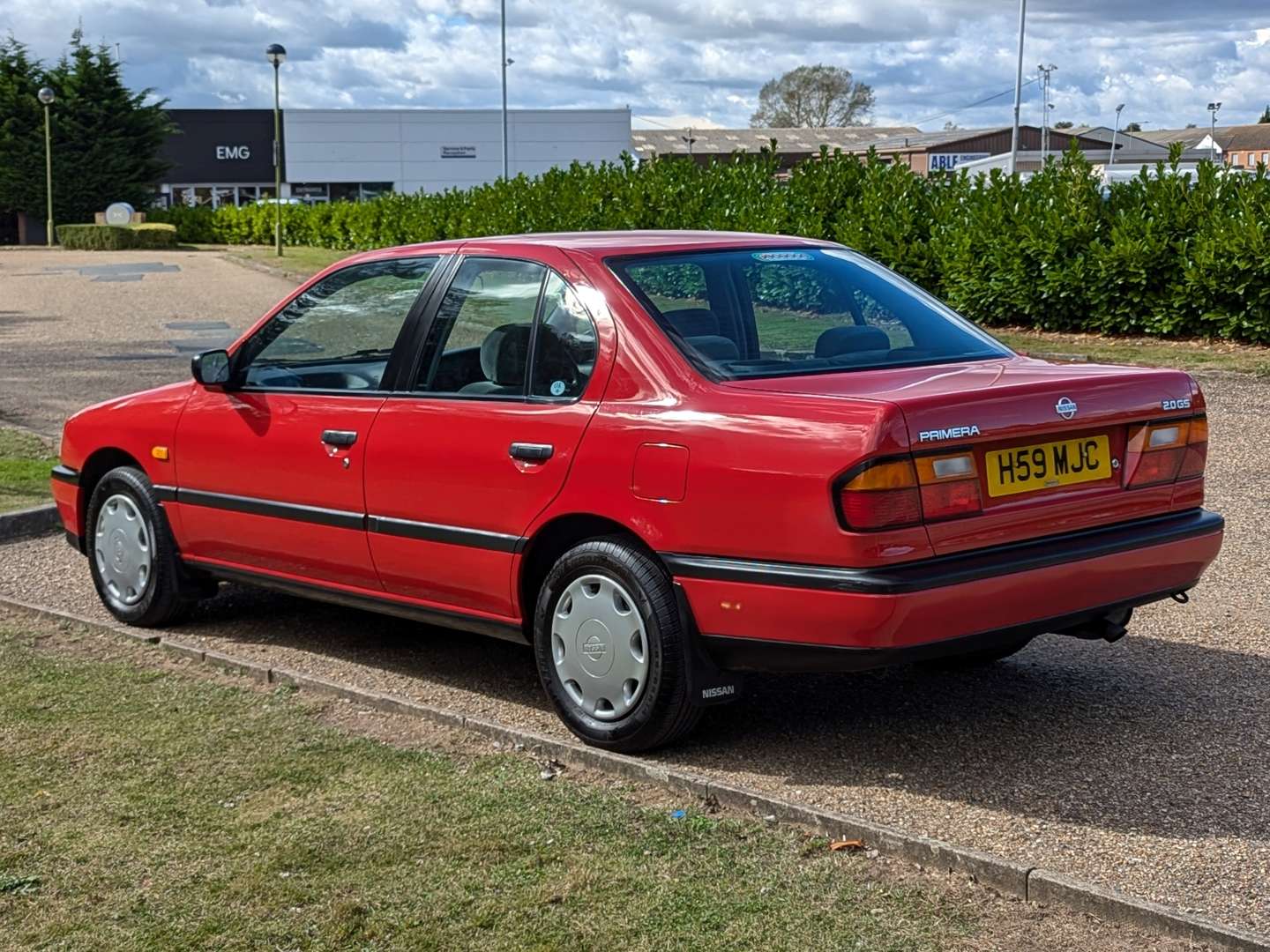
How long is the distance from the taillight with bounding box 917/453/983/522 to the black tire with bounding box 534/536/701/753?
2.74 feet

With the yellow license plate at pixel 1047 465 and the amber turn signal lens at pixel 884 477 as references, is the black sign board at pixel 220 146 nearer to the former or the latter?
the yellow license plate at pixel 1047 465

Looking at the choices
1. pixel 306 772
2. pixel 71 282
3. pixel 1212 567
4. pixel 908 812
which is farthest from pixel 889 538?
pixel 71 282

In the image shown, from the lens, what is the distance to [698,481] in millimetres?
4766

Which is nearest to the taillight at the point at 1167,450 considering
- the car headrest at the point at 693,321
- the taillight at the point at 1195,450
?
the taillight at the point at 1195,450

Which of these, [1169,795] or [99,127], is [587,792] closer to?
[1169,795]

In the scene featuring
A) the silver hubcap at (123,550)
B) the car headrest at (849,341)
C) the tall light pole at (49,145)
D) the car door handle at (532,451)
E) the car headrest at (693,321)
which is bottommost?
the silver hubcap at (123,550)

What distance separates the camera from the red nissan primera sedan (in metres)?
4.58

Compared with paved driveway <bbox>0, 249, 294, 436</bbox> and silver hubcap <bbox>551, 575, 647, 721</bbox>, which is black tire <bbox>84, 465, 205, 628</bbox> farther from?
paved driveway <bbox>0, 249, 294, 436</bbox>

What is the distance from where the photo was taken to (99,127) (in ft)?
212

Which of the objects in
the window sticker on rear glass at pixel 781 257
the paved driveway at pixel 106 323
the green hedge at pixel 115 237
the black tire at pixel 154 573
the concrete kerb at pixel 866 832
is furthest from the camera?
the green hedge at pixel 115 237

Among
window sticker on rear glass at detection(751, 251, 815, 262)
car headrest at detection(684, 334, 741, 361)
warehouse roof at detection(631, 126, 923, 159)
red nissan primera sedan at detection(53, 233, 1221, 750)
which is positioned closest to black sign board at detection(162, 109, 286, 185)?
warehouse roof at detection(631, 126, 923, 159)

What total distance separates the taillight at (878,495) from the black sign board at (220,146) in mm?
83412

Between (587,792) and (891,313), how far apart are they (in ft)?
6.56

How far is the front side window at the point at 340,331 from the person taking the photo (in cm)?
605
